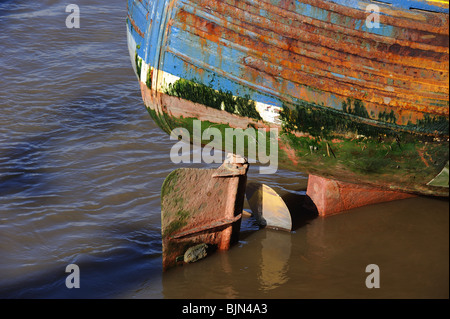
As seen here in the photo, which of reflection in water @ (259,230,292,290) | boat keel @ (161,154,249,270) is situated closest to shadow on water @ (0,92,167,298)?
boat keel @ (161,154,249,270)

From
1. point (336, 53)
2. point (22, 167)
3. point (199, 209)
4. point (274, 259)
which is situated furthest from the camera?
point (22, 167)

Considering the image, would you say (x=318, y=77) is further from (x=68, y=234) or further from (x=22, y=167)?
(x=22, y=167)

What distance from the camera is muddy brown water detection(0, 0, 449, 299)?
4035mm

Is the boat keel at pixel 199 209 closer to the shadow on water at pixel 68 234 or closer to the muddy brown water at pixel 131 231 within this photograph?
the muddy brown water at pixel 131 231

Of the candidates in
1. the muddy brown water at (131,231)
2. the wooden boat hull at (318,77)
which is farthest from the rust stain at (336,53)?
the muddy brown water at (131,231)

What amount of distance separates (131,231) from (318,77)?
197 cm

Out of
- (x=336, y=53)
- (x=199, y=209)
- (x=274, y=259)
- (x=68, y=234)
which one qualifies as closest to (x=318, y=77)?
(x=336, y=53)

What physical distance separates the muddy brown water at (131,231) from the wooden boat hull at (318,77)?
535 mm

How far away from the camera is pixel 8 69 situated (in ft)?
25.2

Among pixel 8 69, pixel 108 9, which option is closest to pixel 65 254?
pixel 8 69

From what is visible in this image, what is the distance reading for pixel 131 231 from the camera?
4.72m

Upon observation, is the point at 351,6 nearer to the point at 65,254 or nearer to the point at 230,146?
the point at 230,146

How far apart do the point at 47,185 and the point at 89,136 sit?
1062mm

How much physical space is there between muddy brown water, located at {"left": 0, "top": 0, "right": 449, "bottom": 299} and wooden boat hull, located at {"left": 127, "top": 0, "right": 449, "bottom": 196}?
54 centimetres
